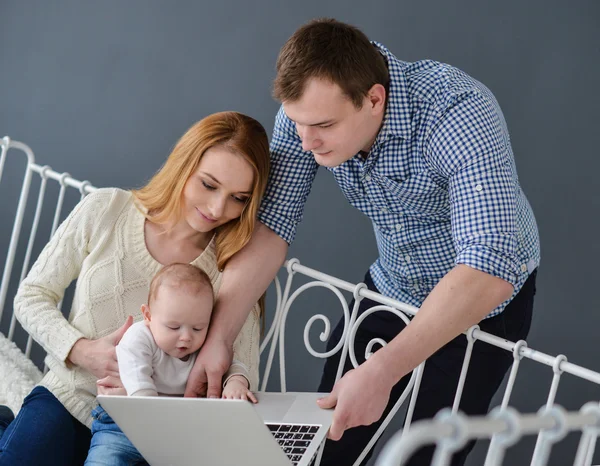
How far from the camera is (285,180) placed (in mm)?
1905

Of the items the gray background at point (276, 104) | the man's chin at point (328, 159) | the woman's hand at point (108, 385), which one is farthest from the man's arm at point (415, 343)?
the gray background at point (276, 104)

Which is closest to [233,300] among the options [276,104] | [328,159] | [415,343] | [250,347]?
[250,347]

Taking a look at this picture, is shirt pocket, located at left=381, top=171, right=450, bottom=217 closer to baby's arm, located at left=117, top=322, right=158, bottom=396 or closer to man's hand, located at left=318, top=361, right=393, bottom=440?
man's hand, located at left=318, top=361, right=393, bottom=440

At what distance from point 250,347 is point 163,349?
0.94 ft

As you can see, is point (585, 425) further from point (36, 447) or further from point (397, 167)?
point (36, 447)

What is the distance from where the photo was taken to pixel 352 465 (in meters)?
2.01

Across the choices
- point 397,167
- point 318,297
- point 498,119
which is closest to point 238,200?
point 397,167

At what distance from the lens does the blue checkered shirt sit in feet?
5.04

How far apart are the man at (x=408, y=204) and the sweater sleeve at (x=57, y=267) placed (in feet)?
1.07

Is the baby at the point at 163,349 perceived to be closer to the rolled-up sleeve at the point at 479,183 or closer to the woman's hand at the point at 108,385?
the woman's hand at the point at 108,385

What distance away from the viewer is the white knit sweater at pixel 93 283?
184cm

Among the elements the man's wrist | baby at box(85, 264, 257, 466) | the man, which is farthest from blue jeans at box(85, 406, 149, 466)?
the man's wrist

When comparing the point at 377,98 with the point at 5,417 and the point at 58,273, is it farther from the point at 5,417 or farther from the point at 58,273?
the point at 5,417

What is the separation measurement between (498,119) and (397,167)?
22cm
